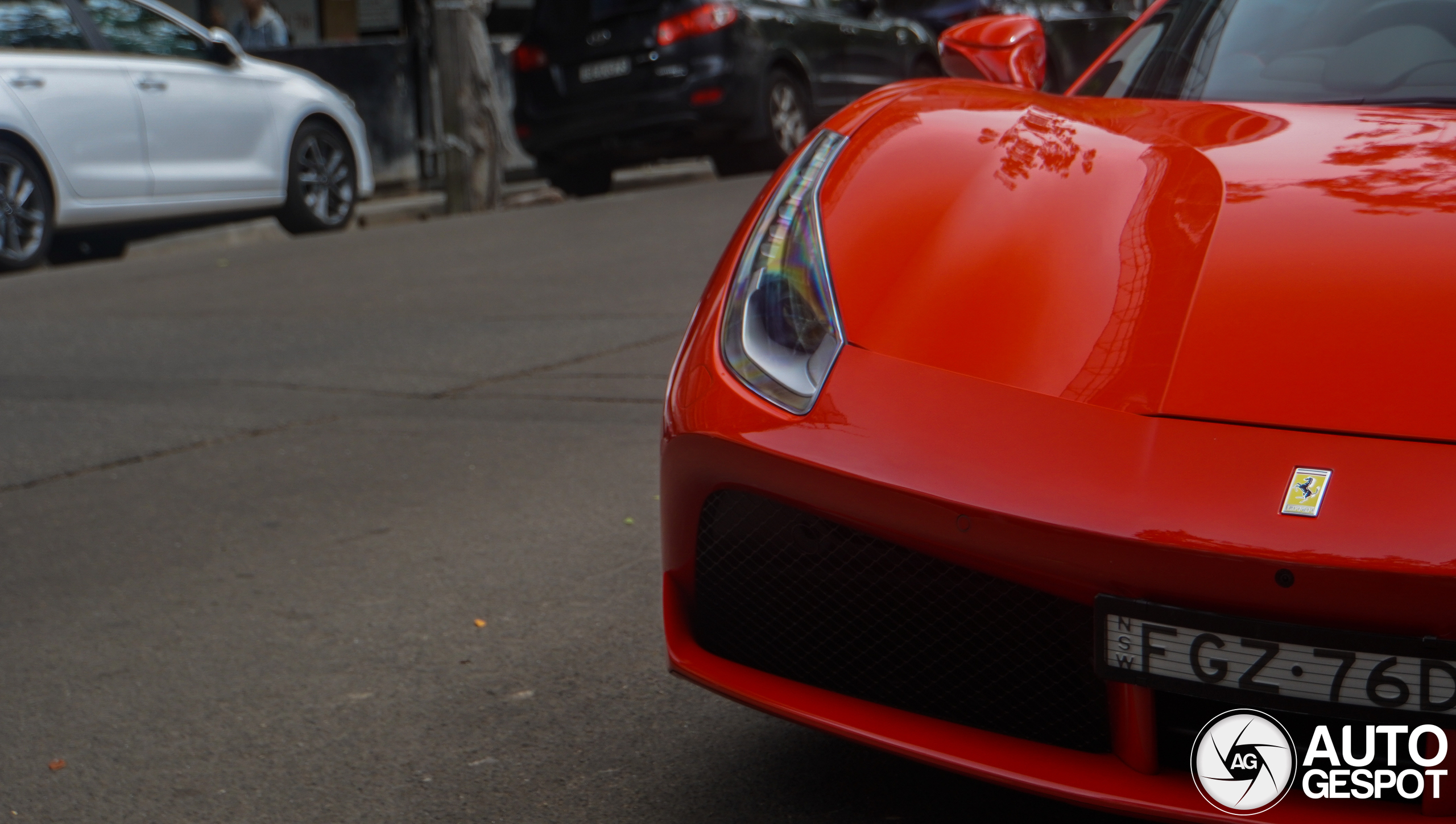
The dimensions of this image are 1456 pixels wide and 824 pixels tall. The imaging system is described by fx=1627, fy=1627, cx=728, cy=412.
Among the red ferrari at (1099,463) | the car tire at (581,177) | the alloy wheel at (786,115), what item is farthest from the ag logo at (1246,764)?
the car tire at (581,177)

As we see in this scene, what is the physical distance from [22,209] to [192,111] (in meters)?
1.34

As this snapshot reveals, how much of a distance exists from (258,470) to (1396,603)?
138 inches

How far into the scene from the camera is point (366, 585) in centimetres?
345

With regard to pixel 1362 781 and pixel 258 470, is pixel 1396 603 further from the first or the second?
pixel 258 470

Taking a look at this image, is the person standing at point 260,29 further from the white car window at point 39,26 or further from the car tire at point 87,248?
the white car window at point 39,26

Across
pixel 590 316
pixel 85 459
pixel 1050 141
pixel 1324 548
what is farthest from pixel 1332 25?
pixel 590 316

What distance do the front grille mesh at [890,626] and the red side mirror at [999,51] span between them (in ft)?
5.09

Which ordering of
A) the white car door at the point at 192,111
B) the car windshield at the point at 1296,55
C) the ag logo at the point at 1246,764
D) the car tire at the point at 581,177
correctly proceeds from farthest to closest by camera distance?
1. the car tire at the point at 581,177
2. the white car door at the point at 192,111
3. the car windshield at the point at 1296,55
4. the ag logo at the point at 1246,764

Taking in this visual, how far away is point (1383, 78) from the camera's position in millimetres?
2887

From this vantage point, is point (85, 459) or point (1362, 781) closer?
point (1362, 781)

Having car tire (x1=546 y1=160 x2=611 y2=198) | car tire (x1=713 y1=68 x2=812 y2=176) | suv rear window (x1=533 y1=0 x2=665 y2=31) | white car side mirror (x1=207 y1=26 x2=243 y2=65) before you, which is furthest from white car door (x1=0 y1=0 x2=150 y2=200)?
car tire (x1=713 y1=68 x2=812 y2=176)

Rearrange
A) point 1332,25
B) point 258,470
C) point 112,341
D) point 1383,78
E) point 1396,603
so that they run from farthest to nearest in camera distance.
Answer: point 112,341, point 258,470, point 1332,25, point 1383,78, point 1396,603

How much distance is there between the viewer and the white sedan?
28.7 ft

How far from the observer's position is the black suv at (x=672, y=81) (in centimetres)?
1144
